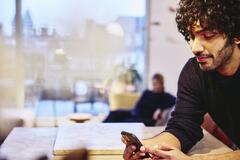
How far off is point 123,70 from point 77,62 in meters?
0.65

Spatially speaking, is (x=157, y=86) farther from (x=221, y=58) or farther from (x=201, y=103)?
(x=221, y=58)

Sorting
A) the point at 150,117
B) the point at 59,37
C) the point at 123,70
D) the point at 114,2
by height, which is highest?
the point at 114,2

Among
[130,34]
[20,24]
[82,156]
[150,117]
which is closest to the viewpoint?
[82,156]

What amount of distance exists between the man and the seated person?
2842mm

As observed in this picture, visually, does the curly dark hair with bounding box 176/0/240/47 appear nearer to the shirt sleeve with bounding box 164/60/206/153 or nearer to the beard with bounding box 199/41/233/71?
the beard with bounding box 199/41/233/71

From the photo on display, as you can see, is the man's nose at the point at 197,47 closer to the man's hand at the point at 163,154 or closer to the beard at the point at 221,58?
the beard at the point at 221,58

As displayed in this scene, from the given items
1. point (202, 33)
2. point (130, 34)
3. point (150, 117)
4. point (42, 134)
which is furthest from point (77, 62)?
point (202, 33)

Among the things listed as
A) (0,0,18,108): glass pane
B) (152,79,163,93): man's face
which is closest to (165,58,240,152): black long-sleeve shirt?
(152,79,163,93): man's face

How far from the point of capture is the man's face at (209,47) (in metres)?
1.25

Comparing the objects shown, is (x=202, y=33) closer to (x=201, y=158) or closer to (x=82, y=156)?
(x=201, y=158)

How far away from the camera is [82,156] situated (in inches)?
17.8

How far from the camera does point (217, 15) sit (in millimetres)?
1280

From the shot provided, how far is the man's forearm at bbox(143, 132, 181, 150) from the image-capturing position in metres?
1.36

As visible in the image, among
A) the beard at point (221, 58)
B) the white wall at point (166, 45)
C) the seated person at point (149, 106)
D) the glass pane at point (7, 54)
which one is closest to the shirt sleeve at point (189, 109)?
the beard at point (221, 58)
